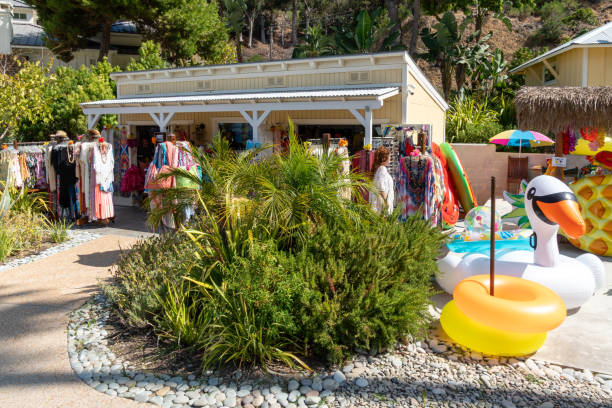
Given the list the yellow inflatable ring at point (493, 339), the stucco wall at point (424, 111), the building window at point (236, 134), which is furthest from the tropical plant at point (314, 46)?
the yellow inflatable ring at point (493, 339)

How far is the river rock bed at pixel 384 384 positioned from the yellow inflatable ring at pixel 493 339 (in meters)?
0.09

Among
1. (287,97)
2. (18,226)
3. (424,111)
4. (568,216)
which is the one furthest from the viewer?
(424,111)

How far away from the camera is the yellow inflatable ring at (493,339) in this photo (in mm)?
4234

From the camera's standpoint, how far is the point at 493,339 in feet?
14.0

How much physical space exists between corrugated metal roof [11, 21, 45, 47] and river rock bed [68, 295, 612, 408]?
91.3 feet

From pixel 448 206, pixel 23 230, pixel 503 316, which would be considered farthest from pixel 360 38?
pixel 503 316

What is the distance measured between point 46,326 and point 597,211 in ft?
25.1

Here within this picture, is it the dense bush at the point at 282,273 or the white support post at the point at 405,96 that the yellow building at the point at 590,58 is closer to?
the white support post at the point at 405,96

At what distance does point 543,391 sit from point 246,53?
44.5 meters

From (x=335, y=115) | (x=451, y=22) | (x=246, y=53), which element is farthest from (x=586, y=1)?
(x=335, y=115)

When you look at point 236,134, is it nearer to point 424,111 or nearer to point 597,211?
point 424,111

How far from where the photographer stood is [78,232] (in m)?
9.48

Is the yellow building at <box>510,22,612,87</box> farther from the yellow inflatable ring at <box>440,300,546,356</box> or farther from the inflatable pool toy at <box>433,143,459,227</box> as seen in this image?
the yellow inflatable ring at <box>440,300,546,356</box>

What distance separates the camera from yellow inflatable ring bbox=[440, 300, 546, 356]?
167 inches
